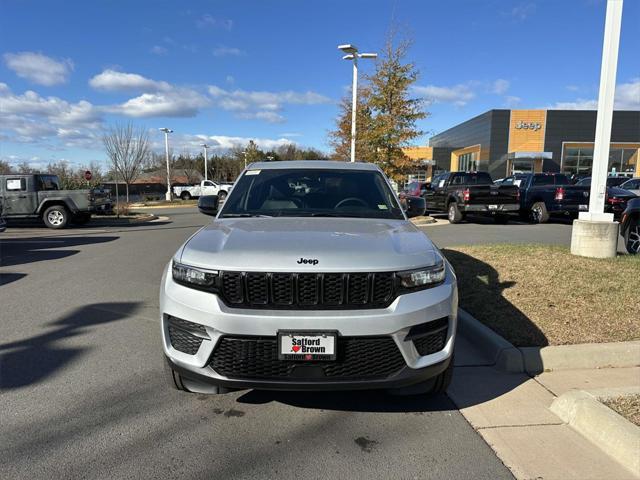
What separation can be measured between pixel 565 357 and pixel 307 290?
261 centimetres

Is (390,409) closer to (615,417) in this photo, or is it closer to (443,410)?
(443,410)

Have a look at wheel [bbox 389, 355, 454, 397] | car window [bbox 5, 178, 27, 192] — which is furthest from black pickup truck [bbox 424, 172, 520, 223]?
car window [bbox 5, 178, 27, 192]

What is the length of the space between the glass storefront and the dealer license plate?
52.9 meters

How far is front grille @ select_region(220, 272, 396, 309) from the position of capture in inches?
108

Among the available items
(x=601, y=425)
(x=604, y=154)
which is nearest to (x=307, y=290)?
(x=601, y=425)

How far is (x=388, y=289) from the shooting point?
9.22 feet

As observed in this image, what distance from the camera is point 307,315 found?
269 centimetres

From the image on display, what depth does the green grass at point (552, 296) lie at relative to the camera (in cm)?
440

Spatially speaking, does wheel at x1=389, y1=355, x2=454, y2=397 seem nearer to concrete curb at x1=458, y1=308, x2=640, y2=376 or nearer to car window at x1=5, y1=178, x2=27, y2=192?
concrete curb at x1=458, y1=308, x2=640, y2=376

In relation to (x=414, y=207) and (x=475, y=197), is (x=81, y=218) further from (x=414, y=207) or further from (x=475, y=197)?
(x=414, y=207)

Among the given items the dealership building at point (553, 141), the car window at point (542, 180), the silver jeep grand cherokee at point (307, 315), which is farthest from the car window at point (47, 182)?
the dealership building at point (553, 141)

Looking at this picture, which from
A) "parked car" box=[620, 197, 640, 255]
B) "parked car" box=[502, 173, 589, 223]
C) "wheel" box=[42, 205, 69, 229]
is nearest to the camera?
"parked car" box=[620, 197, 640, 255]

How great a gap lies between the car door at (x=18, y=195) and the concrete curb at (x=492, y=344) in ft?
52.6

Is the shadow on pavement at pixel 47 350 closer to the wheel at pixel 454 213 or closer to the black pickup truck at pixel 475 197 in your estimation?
the black pickup truck at pixel 475 197
